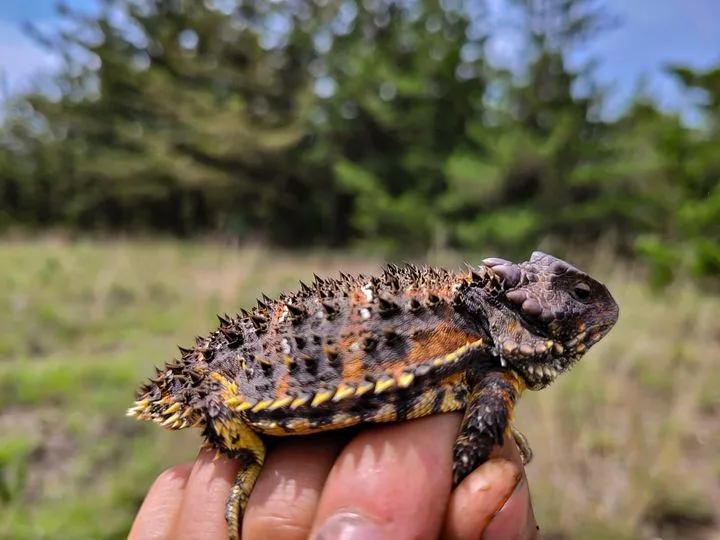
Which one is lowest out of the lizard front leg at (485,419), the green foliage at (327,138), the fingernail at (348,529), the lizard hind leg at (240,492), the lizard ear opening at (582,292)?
the fingernail at (348,529)

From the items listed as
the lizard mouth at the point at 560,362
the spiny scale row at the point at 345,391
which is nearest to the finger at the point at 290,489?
the spiny scale row at the point at 345,391

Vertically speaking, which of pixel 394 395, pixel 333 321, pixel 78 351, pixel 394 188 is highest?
pixel 394 188

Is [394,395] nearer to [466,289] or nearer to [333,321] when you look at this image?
[333,321]

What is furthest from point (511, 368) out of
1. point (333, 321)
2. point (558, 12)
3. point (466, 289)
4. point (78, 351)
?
point (558, 12)

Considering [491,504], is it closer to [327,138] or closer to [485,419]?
[485,419]

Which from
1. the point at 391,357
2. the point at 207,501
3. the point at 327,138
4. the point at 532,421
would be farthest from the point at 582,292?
the point at 327,138

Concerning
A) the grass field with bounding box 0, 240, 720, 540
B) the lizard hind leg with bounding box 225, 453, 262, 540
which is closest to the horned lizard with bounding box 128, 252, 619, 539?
the lizard hind leg with bounding box 225, 453, 262, 540

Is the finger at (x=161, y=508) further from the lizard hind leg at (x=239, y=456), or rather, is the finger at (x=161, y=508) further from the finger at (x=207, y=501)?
the lizard hind leg at (x=239, y=456)
